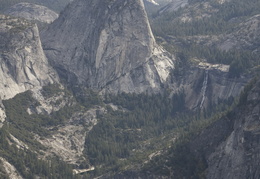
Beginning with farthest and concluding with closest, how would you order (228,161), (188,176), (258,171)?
(188,176), (228,161), (258,171)

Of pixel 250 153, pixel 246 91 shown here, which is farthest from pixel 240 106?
pixel 250 153

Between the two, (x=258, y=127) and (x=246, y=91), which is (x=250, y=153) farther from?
(x=246, y=91)

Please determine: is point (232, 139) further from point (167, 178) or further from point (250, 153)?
point (167, 178)

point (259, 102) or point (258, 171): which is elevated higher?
point (259, 102)

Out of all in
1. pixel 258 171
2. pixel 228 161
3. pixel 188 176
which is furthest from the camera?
pixel 188 176

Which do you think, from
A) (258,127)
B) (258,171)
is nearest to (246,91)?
(258,127)

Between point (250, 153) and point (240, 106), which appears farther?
point (240, 106)
